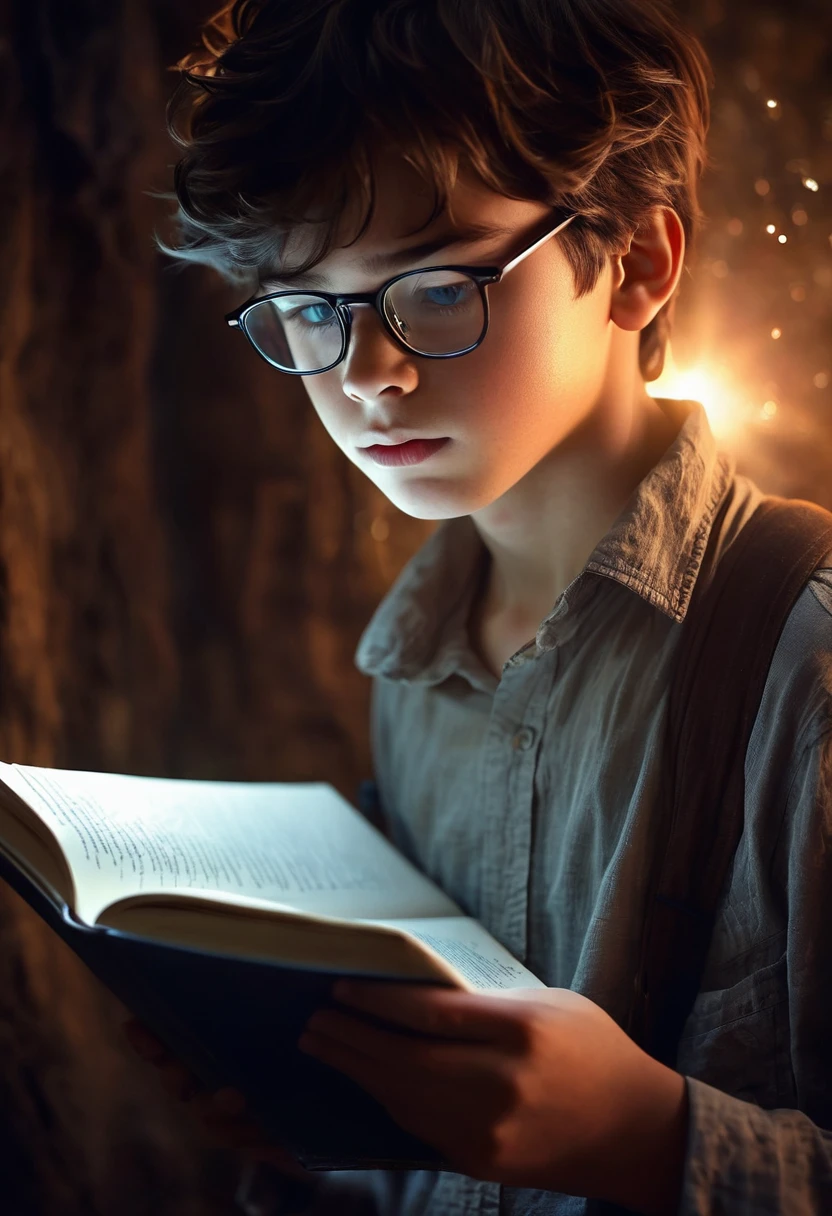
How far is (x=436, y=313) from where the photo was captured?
80cm

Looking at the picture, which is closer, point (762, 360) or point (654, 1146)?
point (654, 1146)

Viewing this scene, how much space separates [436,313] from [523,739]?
42 cm

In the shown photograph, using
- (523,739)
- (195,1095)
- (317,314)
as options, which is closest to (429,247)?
(317,314)

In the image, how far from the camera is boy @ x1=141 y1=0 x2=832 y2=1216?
0.67m

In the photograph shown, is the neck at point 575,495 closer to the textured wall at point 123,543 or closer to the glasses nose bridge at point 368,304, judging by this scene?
the glasses nose bridge at point 368,304

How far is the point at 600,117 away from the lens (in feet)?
2.63

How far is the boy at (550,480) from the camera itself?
67 centimetres

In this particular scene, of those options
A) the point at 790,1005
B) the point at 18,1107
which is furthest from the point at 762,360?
the point at 18,1107

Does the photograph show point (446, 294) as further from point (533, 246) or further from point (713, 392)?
point (713, 392)

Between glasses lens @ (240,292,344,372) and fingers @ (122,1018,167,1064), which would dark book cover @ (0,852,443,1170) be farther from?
glasses lens @ (240,292,344,372)

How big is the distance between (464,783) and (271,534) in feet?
1.90

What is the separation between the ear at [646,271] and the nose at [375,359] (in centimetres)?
22

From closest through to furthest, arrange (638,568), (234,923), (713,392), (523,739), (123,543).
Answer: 1. (234,923)
2. (638,568)
3. (523,739)
4. (713,392)
5. (123,543)

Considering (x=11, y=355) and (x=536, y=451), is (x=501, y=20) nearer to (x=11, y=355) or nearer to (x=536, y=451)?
(x=536, y=451)
